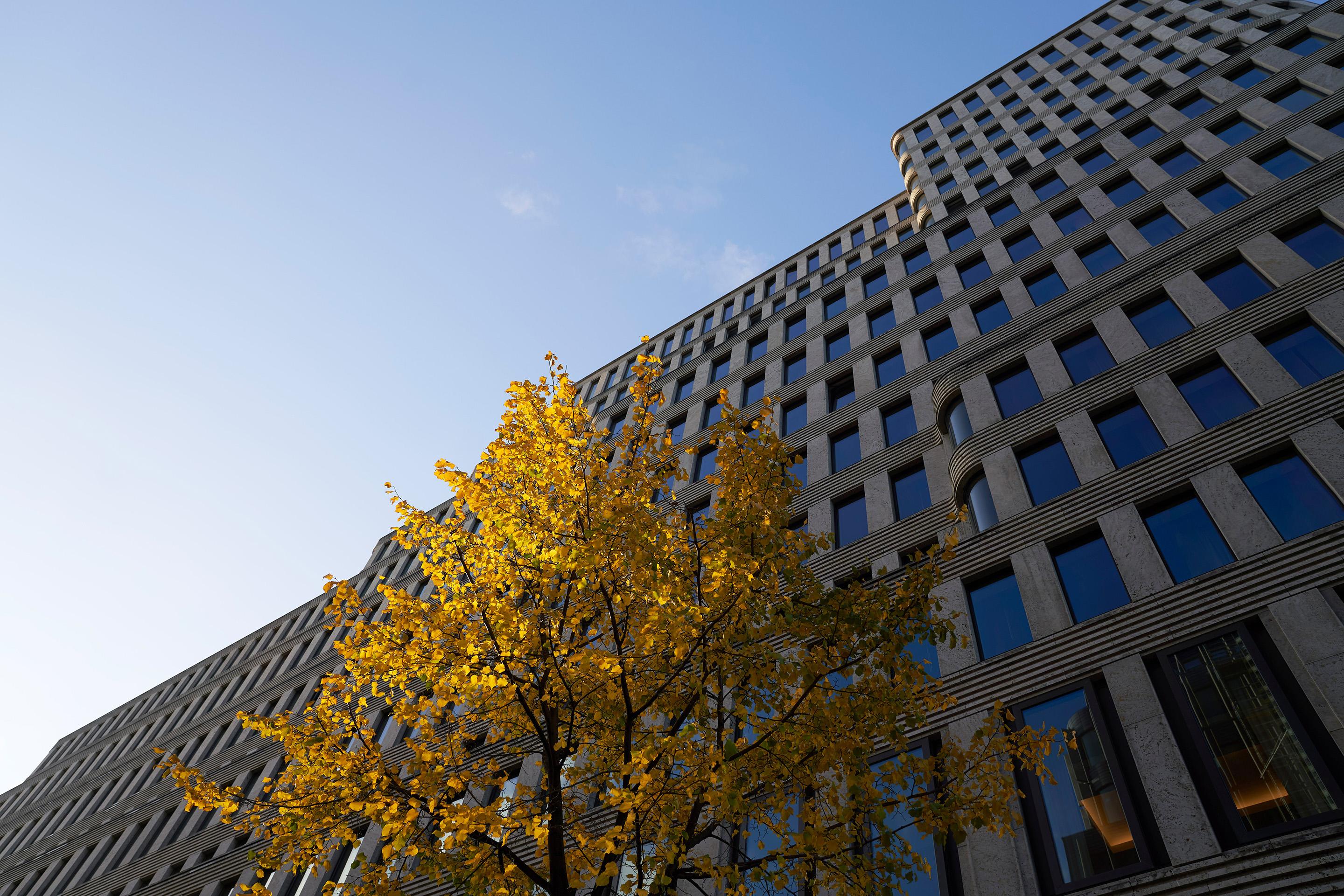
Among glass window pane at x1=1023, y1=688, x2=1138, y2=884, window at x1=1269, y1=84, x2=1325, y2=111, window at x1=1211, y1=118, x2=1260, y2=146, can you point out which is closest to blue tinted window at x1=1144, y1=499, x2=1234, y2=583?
glass window pane at x1=1023, y1=688, x2=1138, y2=884

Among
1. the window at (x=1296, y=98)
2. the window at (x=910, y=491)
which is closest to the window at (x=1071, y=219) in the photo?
the window at (x=1296, y=98)

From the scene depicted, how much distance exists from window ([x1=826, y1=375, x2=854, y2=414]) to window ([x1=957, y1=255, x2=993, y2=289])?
532cm

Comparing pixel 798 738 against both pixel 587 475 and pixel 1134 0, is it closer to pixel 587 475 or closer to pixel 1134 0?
pixel 587 475

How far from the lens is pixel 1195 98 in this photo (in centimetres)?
2719

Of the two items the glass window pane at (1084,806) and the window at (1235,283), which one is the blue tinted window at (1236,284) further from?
the glass window pane at (1084,806)

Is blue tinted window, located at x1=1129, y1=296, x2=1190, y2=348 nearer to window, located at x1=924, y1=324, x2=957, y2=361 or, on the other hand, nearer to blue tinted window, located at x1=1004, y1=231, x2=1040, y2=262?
window, located at x1=924, y1=324, x2=957, y2=361

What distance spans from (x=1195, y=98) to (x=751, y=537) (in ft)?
94.2

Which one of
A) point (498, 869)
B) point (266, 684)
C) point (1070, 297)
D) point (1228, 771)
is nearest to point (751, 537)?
point (498, 869)

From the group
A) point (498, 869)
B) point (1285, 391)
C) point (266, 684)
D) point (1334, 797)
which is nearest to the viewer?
point (498, 869)

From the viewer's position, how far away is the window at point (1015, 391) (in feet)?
65.4

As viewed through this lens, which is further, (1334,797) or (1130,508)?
(1130,508)

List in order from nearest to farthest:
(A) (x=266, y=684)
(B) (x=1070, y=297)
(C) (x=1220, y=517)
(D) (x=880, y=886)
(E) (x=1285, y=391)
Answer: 1. (D) (x=880, y=886)
2. (C) (x=1220, y=517)
3. (E) (x=1285, y=391)
4. (B) (x=1070, y=297)
5. (A) (x=266, y=684)

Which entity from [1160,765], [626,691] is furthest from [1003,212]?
[626,691]

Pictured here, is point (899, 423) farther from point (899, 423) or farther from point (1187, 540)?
point (1187, 540)
